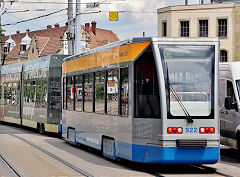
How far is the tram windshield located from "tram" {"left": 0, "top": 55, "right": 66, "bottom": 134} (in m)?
11.1

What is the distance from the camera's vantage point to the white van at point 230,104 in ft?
48.1

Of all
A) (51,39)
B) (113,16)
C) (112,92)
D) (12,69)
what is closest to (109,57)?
(112,92)

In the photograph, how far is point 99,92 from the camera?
48.6ft

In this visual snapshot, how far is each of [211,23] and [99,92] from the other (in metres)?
33.4

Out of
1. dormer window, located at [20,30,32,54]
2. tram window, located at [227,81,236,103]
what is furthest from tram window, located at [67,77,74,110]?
dormer window, located at [20,30,32,54]

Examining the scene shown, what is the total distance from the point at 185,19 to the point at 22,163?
116 ft

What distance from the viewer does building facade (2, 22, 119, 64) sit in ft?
278

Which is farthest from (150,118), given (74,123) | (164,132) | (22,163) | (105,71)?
(74,123)

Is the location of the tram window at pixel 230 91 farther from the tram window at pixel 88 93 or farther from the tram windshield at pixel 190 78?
the tram window at pixel 88 93

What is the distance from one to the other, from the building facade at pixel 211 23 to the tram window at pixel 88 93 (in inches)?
1215

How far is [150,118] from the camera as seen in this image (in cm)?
1195

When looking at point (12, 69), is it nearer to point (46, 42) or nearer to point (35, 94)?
point (35, 94)

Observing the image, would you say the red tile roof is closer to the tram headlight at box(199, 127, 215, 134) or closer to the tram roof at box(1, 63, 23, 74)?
the tram roof at box(1, 63, 23, 74)

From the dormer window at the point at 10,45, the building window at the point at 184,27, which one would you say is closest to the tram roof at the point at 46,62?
the building window at the point at 184,27
